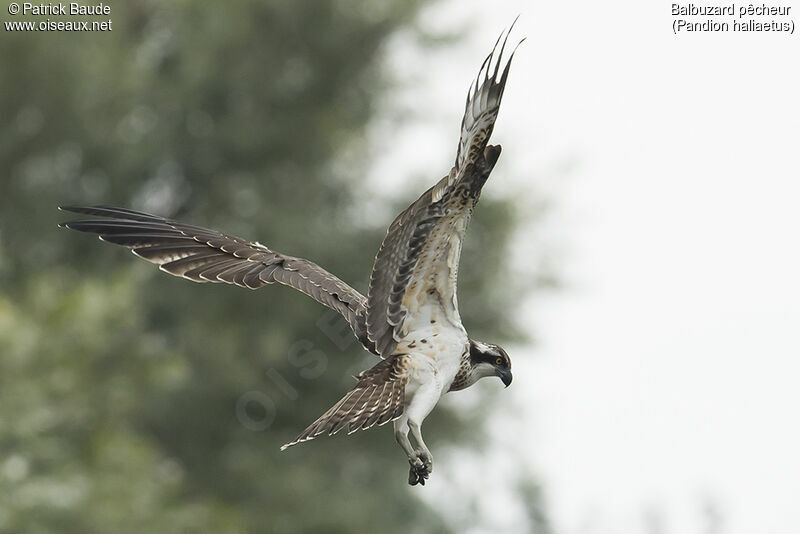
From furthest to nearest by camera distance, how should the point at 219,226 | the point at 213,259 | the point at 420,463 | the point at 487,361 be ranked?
the point at 219,226, the point at 213,259, the point at 487,361, the point at 420,463

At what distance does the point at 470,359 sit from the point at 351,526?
48.6 ft

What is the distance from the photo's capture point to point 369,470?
20.0m

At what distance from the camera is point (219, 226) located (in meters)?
18.9

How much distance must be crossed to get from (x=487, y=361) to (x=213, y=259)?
139 centimetres

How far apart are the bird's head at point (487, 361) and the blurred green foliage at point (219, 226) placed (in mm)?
12369

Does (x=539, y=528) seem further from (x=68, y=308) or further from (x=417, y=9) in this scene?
(x=417, y=9)

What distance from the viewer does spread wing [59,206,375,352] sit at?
4949 millimetres

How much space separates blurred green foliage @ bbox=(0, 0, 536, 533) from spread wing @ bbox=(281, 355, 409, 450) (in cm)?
1256

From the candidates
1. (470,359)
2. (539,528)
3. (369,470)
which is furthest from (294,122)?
(470,359)

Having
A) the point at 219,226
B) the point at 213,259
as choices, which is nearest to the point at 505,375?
the point at 213,259

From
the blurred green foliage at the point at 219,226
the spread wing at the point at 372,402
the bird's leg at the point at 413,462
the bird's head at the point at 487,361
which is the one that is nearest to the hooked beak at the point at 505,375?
the bird's head at the point at 487,361

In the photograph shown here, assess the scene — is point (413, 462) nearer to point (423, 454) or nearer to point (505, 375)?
point (423, 454)

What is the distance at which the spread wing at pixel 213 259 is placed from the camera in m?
4.95

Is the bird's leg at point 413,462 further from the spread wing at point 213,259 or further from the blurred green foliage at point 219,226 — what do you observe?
the blurred green foliage at point 219,226
